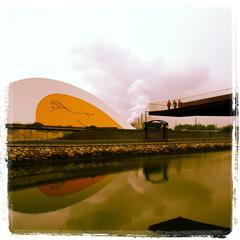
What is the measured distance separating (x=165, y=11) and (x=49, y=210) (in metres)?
1.19

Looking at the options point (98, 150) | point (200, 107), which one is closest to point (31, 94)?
point (98, 150)

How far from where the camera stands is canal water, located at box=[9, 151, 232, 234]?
1.84m

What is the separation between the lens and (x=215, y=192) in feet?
6.17

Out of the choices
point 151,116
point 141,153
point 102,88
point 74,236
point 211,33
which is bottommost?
point 74,236

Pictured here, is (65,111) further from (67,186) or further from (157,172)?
(157,172)

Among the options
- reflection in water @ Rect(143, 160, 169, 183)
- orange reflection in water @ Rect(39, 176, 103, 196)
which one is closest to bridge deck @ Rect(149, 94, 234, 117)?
reflection in water @ Rect(143, 160, 169, 183)

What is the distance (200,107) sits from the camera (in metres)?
1.95

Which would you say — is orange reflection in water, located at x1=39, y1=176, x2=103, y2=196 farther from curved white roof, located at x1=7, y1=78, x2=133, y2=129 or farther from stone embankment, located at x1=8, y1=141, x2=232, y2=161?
curved white roof, located at x1=7, y1=78, x2=133, y2=129

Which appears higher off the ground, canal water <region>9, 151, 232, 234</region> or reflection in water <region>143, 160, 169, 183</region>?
reflection in water <region>143, 160, 169, 183</region>

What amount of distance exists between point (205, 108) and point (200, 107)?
0.03 meters

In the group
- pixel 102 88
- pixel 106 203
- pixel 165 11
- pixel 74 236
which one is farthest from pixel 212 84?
pixel 74 236

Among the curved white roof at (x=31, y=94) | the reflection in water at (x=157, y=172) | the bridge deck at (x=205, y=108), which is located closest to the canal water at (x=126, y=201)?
the reflection in water at (x=157, y=172)

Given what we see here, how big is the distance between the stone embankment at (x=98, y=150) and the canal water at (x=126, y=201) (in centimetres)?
11

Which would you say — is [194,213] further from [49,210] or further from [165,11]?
[165,11]
